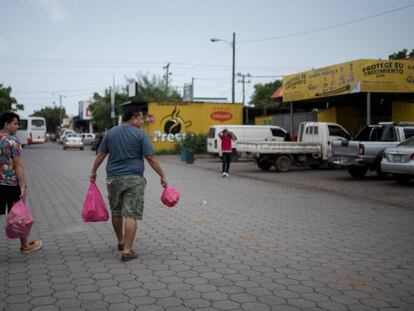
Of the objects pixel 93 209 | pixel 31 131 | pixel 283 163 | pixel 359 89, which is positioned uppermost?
pixel 359 89

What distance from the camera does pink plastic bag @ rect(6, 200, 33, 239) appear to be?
17.6 feet

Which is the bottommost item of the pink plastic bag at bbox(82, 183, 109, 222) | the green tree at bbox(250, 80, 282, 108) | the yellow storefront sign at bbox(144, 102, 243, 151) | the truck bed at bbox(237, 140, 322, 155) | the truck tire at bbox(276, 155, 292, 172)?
the truck tire at bbox(276, 155, 292, 172)

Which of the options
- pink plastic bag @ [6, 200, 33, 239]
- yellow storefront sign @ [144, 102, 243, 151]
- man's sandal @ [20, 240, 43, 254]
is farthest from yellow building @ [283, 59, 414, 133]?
pink plastic bag @ [6, 200, 33, 239]

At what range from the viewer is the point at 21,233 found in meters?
5.46

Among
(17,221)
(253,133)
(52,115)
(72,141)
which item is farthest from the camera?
(52,115)

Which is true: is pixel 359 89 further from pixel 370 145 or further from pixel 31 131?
pixel 31 131

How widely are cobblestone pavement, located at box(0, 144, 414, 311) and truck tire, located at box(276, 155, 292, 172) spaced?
8.99 meters

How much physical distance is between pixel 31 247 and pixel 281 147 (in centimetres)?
1441

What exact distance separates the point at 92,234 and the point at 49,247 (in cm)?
91

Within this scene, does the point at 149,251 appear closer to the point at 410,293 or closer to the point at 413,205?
→ the point at 410,293

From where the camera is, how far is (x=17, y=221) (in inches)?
211

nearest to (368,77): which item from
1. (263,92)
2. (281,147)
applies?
(281,147)

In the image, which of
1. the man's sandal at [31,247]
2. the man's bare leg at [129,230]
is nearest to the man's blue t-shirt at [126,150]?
the man's bare leg at [129,230]

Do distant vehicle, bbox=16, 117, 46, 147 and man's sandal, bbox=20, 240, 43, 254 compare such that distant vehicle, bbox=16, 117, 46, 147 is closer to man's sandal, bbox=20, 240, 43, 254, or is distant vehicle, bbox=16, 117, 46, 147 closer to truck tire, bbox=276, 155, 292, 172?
truck tire, bbox=276, 155, 292, 172
